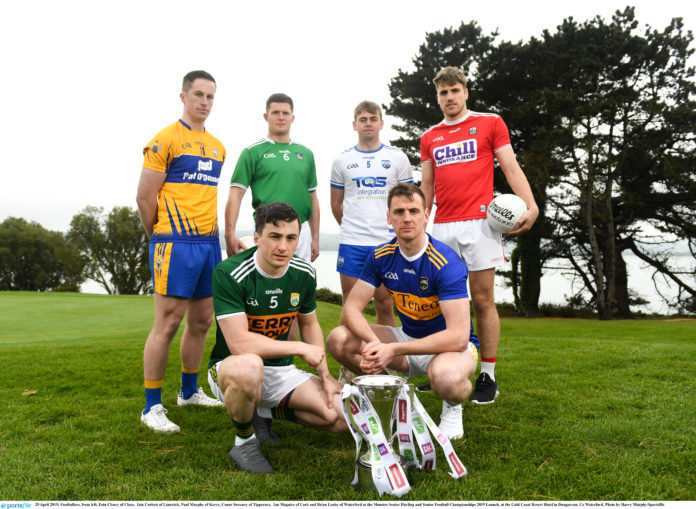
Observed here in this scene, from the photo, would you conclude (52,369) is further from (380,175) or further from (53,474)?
(380,175)

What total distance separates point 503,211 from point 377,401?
6.36 ft

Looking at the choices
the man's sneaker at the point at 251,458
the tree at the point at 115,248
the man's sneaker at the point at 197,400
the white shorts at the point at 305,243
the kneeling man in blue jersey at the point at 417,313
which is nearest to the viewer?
the man's sneaker at the point at 251,458

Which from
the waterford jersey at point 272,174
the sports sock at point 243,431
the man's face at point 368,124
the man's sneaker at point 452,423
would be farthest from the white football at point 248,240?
the man's sneaker at point 452,423

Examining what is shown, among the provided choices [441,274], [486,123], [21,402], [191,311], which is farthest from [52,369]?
[486,123]

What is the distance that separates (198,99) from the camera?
349 centimetres

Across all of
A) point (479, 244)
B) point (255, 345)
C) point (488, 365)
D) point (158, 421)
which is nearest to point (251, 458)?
point (255, 345)

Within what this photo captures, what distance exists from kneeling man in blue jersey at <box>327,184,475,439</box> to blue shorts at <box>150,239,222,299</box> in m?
1.09

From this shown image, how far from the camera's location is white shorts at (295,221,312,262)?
3.98 m

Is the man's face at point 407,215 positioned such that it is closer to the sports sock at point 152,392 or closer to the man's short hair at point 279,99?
the man's short hair at point 279,99

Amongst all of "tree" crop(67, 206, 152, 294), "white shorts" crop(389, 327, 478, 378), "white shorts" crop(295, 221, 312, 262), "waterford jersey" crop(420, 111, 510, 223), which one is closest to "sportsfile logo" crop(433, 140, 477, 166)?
"waterford jersey" crop(420, 111, 510, 223)

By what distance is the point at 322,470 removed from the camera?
255 centimetres

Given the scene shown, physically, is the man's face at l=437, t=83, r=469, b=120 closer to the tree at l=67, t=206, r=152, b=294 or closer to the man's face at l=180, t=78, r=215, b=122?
the man's face at l=180, t=78, r=215, b=122

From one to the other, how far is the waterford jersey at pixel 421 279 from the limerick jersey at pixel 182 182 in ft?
4.29

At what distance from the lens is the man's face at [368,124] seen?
417cm
